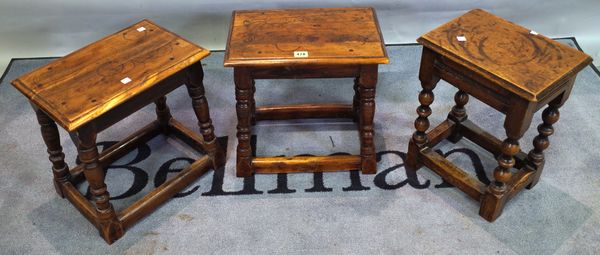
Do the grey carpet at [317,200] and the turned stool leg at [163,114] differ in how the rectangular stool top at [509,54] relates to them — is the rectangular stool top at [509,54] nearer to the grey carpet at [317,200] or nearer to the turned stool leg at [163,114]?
the grey carpet at [317,200]

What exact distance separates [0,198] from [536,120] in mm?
2308

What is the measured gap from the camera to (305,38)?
226 cm

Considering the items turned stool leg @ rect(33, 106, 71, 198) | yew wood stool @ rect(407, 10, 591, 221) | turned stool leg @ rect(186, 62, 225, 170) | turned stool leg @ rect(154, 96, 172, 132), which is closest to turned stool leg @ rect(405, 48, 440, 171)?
yew wood stool @ rect(407, 10, 591, 221)

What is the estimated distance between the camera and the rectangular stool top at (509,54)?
1.95 meters

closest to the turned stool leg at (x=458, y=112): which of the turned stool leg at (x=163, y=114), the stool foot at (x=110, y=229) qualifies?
the turned stool leg at (x=163, y=114)

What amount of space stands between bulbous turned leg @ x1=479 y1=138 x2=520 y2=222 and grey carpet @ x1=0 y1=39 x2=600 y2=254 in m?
0.05

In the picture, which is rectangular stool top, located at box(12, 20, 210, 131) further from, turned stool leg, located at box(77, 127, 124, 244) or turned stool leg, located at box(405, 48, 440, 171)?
turned stool leg, located at box(405, 48, 440, 171)

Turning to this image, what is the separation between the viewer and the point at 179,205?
2377 millimetres

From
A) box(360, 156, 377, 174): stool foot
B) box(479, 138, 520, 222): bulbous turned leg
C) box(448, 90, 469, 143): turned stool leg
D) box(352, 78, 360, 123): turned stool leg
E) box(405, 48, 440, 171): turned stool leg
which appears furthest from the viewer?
box(352, 78, 360, 123): turned stool leg

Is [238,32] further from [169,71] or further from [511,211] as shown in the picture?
[511,211]

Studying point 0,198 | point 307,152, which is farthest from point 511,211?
point 0,198

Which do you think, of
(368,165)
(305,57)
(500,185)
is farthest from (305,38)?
(500,185)

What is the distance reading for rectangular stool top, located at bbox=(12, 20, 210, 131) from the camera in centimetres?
194

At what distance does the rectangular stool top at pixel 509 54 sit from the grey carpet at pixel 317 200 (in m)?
0.59
